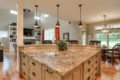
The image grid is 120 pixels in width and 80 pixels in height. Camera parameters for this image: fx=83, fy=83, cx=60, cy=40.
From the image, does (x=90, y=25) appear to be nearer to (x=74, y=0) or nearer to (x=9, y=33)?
(x=74, y=0)

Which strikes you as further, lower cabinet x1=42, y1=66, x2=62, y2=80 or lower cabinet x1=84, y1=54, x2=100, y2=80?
lower cabinet x1=84, y1=54, x2=100, y2=80

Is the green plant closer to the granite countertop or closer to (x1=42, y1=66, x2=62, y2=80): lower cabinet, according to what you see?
the granite countertop

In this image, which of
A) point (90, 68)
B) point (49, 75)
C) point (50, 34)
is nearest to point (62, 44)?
point (90, 68)

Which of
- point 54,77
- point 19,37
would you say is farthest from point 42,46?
point 54,77

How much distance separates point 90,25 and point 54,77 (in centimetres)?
731

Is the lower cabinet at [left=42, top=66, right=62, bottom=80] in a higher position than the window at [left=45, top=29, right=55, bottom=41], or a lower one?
lower

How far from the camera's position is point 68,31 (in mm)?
7777

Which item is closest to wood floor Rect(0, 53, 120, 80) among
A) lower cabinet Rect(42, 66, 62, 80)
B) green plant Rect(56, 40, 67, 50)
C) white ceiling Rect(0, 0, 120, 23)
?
green plant Rect(56, 40, 67, 50)

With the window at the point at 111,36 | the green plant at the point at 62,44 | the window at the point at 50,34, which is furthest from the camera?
the window at the point at 50,34

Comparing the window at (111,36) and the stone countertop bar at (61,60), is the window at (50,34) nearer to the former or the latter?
the window at (111,36)

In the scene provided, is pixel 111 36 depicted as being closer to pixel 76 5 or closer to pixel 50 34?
pixel 76 5

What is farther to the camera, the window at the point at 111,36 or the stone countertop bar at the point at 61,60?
the window at the point at 111,36

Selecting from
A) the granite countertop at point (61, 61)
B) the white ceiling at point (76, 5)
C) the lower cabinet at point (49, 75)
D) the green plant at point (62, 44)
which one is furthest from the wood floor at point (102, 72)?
the white ceiling at point (76, 5)

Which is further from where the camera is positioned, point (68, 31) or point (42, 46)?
point (68, 31)
